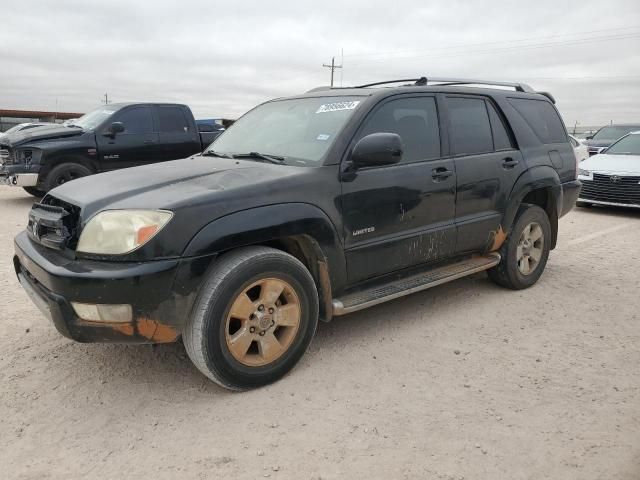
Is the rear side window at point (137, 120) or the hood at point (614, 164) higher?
the rear side window at point (137, 120)

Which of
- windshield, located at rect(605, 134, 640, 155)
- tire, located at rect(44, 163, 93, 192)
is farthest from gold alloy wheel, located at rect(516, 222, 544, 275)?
tire, located at rect(44, 163, 93, 192)

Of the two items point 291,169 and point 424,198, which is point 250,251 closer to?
point 291,169

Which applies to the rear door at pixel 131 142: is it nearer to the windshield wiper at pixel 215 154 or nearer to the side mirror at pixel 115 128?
the side mirror at pixel 115 128

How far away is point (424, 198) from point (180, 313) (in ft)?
6.19

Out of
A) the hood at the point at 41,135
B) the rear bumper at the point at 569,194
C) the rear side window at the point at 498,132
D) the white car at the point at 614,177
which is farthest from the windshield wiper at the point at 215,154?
the white car at the point at 614,177

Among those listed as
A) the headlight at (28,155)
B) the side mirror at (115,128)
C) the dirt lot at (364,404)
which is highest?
the side mirror at (115,128)

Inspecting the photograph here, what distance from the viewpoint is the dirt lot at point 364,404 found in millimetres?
2340

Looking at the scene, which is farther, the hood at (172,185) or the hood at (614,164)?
the hood at (614,164)

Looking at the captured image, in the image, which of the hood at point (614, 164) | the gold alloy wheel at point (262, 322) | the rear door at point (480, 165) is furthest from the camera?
the hood at point (614, 164)

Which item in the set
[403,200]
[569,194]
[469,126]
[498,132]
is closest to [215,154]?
[403,200]

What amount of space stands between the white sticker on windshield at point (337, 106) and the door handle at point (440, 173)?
2.44ft

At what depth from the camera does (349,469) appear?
90.5 inches

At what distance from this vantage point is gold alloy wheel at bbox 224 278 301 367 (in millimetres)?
2830

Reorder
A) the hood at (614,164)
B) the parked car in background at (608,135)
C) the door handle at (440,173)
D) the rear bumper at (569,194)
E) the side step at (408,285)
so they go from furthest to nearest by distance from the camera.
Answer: the parked car in background at (608,135) → the hood at (614,164) → the rear bumper at (569,194) → the door handle at (440,173) → the side step at (408,285)
